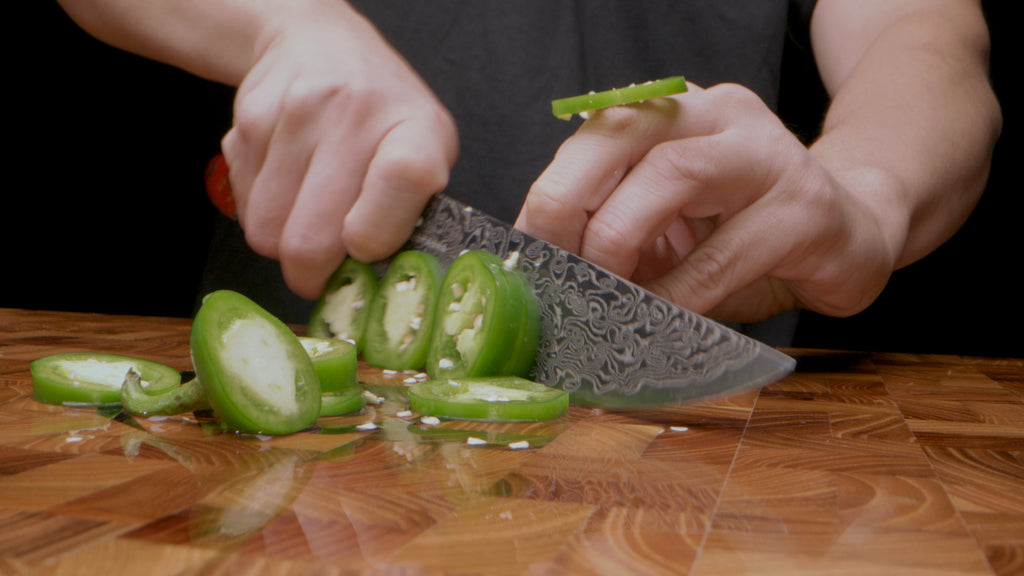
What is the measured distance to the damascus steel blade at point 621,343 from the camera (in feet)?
3.59

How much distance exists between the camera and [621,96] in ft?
3.94

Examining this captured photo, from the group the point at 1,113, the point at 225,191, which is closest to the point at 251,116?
the point at 225,191

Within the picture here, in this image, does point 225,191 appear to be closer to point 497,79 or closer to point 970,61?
point 497,79

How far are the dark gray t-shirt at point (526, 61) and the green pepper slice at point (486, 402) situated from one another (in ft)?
3.28

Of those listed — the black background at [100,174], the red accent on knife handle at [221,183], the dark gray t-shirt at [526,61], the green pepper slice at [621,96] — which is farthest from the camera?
the black background at [100,174]

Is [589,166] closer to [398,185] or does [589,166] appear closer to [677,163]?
[677,163]

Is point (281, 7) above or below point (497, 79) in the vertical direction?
above

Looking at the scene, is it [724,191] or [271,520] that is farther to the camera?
[724,191]

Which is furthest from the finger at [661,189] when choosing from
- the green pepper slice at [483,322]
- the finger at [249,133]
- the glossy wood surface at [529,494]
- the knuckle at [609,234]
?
the finger at [249,133]

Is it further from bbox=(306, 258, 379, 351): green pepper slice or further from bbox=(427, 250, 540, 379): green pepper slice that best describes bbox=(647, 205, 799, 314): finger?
bbox=(306, 258, 379, 351): green pepper slice

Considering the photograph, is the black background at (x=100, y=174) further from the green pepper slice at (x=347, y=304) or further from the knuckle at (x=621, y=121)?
the knuckle at (x=621, y=121)

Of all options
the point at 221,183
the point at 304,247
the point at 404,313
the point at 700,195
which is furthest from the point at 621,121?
the point at 221,183

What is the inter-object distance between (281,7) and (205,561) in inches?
51.0

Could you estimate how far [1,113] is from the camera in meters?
3.47
